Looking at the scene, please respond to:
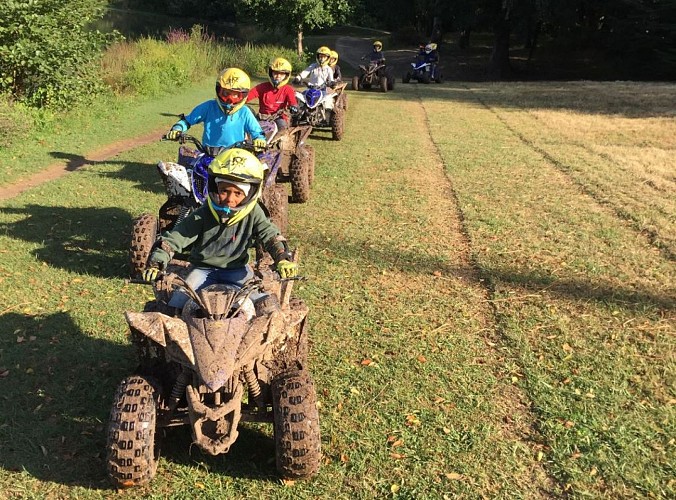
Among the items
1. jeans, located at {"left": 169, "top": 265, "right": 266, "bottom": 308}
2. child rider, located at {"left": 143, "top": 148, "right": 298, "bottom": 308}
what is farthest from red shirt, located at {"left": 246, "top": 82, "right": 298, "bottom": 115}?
jeans, located at {"left": 169, "top": 265, "right": 266, "bottom": 308}

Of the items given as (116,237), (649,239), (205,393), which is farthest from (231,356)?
(649,239)

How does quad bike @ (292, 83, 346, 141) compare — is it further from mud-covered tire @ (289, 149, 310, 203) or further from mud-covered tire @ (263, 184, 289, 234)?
mud-covered tire @ (263, 184, 289, 234)

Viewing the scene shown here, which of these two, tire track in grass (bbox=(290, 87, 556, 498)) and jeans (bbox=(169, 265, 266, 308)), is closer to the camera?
tire track in grass (bbox=(290, 87, 556, 498))

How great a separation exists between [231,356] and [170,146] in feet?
30.9

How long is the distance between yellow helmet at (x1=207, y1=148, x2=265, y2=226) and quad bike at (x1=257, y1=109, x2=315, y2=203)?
366 cm

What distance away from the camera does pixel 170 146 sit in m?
11.6

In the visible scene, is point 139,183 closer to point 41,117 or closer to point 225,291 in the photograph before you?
point 41,117

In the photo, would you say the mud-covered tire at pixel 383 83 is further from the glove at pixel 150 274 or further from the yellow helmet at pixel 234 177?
the glove at pixel 150 274

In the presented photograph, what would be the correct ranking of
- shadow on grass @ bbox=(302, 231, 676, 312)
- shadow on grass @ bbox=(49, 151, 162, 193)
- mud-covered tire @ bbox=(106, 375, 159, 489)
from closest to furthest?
mud-covered tire @ bbox=(106, 375, 159, 489) < shadow on grass @ bbox=(302, 231, 676, 312) < shadow on grass @ bbox=(49, 151, 162, 193)

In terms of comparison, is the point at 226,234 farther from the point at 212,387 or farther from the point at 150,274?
the point at 212,387

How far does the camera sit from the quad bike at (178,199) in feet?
17.6

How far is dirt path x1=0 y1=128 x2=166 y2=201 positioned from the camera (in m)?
8.25

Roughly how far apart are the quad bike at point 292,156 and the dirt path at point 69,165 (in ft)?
11.2

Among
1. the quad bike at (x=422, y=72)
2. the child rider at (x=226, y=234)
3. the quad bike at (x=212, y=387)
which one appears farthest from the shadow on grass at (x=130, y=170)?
the quad bike at (x=422, y=72)
